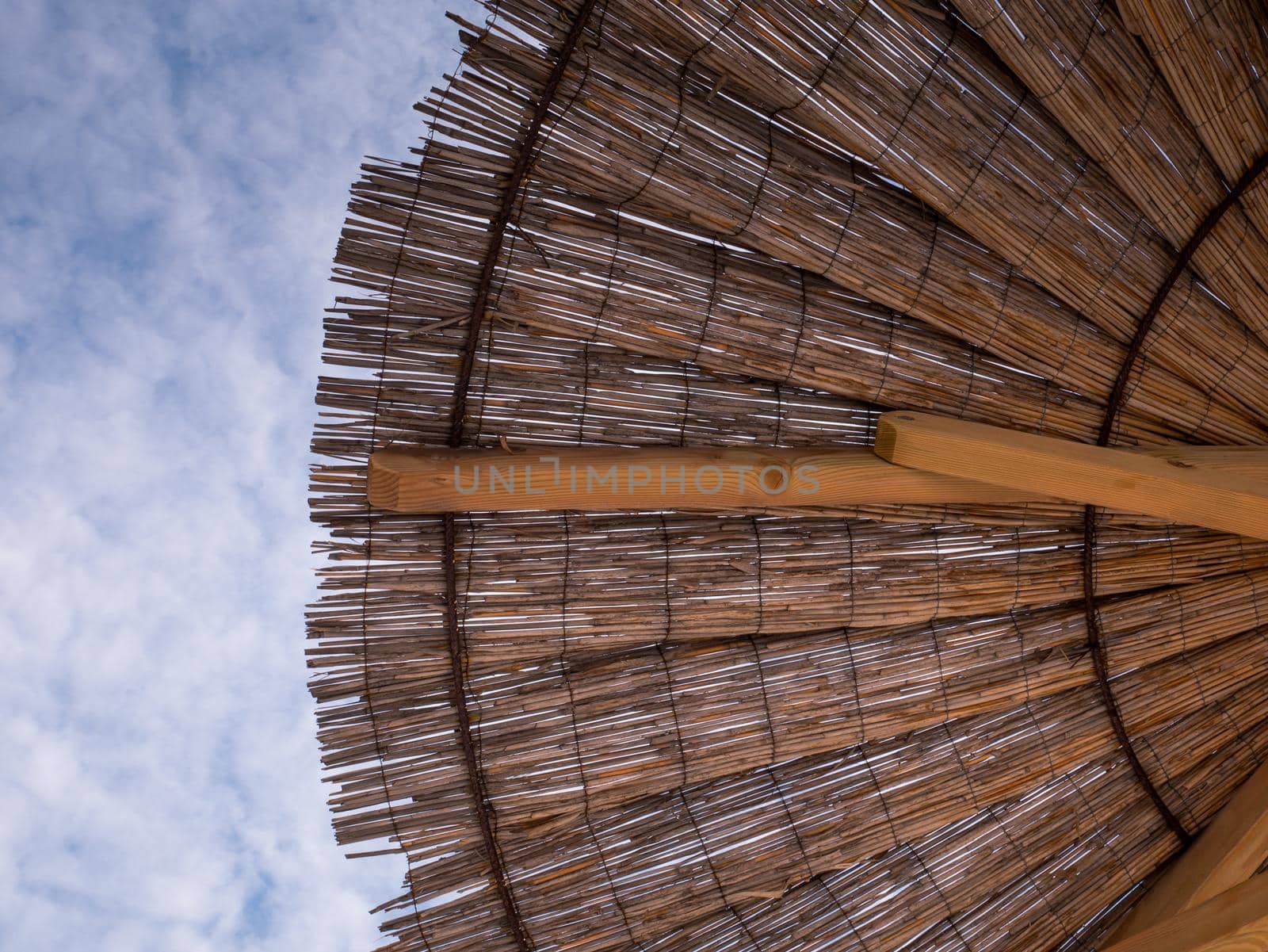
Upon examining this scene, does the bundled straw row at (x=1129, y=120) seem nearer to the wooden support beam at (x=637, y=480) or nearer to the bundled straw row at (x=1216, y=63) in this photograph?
the bundled straw row at (x=1216, y=63)

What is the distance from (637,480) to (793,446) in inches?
32.9

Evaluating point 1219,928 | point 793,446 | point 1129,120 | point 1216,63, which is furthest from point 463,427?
point 1219,928

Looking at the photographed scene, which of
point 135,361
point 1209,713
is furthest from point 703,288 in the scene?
point 135,361

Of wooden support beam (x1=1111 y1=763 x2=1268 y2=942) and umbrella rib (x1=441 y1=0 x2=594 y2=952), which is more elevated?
umbrella rib (x1=441 y1=0 x2=594 y2=952)

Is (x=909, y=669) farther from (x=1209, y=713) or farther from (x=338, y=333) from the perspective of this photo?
(x=338, y=333)

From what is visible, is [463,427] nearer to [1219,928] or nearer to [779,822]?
[779,822]

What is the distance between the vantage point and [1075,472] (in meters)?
3.76

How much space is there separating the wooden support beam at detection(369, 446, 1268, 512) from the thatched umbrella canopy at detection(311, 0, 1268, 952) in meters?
0.35

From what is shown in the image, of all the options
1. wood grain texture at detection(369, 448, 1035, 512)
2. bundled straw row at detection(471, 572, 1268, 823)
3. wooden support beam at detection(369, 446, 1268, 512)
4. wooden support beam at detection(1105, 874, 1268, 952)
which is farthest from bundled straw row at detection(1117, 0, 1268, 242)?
wooden support beam at detection(1105, 874, 1268, 952)

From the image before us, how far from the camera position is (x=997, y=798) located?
4.87 metres

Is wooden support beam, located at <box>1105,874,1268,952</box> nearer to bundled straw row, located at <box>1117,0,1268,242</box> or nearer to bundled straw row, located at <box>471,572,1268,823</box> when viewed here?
bundled straw row, located at <box>471,572,1268,823</box>

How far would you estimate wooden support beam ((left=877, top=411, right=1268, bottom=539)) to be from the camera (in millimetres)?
3750

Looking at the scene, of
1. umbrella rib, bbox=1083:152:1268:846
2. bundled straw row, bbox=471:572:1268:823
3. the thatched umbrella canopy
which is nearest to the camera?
the thatched umbrella canopy

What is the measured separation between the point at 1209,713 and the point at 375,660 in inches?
138
